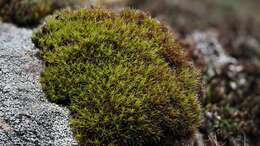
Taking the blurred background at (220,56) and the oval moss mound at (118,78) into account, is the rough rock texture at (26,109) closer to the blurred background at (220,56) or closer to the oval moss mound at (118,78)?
the oval moss mound at (118,78)

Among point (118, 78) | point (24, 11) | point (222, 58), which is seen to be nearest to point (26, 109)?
point (118, 78)

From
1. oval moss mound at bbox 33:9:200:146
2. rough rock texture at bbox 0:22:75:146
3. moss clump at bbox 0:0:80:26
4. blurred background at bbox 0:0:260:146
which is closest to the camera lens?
rough rock texture at bbox 0:22:75:146

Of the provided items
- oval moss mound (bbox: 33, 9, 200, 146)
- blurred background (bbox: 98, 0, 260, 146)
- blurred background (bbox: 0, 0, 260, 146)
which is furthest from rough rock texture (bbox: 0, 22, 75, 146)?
blurred background (bbox: 98, 0, 260, 146)

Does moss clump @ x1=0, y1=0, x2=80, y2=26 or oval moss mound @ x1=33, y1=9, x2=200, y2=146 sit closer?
oval moss mound @ x1=33, y1=9, x2=200, y2=146

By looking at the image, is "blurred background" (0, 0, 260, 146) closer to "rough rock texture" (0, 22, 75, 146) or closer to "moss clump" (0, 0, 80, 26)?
"moss clump" (0, 0, 80, 26)

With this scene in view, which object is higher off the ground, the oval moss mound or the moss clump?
the moss clump

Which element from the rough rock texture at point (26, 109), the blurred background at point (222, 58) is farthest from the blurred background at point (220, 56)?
the rough rock texture at point (26, 109)

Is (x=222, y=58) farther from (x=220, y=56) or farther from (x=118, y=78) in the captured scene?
(x=118, y=78)
